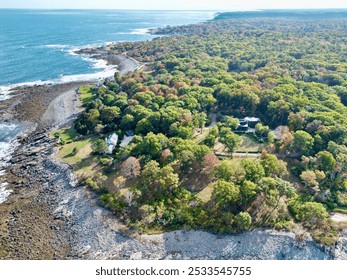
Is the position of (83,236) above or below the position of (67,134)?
below

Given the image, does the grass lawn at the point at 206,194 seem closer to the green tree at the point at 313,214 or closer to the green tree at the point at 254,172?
the green tree at the point at 254,172

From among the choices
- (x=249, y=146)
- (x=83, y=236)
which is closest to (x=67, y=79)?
(x=249, y=146)

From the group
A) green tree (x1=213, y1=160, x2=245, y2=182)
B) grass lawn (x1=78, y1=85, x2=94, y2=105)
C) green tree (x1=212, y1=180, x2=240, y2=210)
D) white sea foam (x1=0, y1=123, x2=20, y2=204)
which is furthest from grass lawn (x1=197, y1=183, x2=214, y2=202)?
grass lawn (x1=78, y1=85, x2=94, y2=105)

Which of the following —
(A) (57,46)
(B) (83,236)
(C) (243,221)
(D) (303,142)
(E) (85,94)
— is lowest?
(B) (83,236)

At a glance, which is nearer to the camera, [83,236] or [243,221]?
[243,221]

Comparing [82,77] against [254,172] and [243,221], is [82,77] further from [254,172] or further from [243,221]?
[243,221]

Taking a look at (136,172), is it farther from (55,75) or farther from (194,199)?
(55,75)

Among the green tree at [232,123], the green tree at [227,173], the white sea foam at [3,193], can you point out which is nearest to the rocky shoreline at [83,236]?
the white sea foam at [3,193]

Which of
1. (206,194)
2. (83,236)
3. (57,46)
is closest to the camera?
(83,236)
